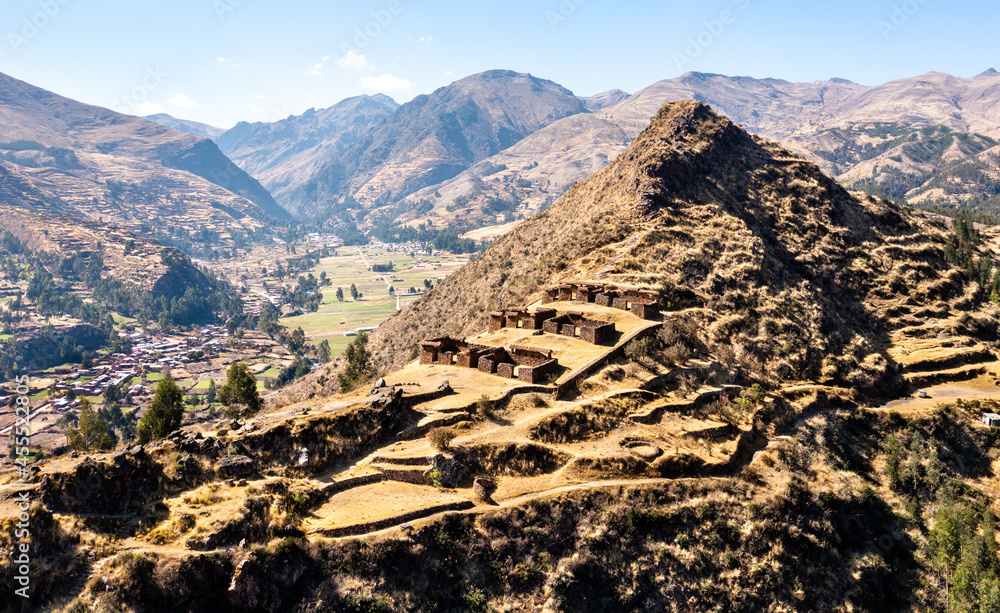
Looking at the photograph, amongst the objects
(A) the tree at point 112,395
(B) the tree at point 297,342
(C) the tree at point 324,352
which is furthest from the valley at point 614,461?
(B) the tree at point 297,342

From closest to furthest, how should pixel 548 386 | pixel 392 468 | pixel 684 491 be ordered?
pixel 392 468
pixel 684 491
pixel 548 386

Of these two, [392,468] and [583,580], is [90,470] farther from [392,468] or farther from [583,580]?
[583,580]

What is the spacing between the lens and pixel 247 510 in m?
28.1

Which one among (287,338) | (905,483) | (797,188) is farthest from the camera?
(287,338)

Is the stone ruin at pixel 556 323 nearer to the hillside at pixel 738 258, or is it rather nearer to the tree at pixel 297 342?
the hillside at pixel 738 258

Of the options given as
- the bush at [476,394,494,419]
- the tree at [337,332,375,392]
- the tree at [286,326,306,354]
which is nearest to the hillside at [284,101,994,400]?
the tree at [337,332,375,392]

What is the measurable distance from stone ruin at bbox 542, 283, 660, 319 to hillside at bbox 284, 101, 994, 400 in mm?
4067

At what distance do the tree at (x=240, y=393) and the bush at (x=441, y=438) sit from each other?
23390 mm

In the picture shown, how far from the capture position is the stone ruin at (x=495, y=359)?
41.9 m

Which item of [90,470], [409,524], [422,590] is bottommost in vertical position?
[422,590]

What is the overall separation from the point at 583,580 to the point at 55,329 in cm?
21094

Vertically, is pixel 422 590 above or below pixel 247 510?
below

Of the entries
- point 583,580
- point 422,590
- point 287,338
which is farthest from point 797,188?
point 287,338

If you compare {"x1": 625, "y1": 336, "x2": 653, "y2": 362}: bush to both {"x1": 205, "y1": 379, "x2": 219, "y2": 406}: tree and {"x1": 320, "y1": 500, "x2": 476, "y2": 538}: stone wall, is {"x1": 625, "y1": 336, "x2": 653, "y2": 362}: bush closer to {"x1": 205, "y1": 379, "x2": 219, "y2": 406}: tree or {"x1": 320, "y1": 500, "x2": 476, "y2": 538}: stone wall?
{"x1": 320, "y1": 500, "x2": 476, "y2": 538}: stone wall
